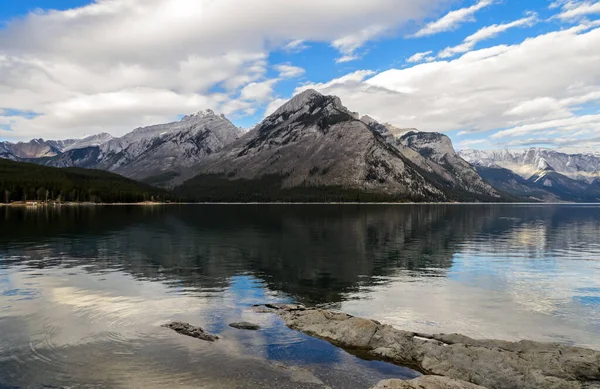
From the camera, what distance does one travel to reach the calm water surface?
32.7 metres

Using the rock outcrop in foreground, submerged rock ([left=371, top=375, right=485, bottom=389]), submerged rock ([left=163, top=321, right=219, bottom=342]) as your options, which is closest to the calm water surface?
submerged rock ([left=163, top=321, right=219, bottom=342])

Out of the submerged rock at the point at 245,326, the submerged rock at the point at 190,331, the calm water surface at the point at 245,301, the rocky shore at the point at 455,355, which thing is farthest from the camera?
the submerged rock at the point at 245,326

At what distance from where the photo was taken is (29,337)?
1549 inches

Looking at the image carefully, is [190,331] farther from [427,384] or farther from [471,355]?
[471,355]

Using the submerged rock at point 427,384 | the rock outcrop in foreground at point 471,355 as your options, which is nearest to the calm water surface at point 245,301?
the rock outcrop in foreground at point 471,355

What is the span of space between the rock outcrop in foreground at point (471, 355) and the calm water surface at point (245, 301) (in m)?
2.26

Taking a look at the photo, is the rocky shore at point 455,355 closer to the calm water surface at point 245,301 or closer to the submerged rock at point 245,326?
the submerged rock at point 245,326

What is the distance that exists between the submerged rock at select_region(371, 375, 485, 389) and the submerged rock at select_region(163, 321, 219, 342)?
17777 millimetres

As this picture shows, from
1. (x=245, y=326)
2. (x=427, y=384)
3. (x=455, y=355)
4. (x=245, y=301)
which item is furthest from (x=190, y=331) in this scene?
(x=455, y=355)

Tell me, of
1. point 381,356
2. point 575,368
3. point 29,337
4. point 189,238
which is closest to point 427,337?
point 381,356

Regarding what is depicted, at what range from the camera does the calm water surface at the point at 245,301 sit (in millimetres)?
32719

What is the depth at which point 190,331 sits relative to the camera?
41219mm

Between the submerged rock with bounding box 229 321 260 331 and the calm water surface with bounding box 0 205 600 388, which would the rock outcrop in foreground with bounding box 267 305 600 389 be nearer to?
the calm water surface with bounding box 0 205 600 388

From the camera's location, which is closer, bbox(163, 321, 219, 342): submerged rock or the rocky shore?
the rocky shore
